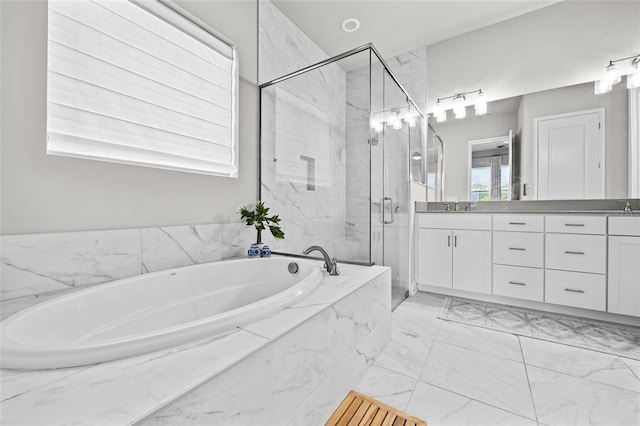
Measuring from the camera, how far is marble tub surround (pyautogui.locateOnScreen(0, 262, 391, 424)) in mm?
503

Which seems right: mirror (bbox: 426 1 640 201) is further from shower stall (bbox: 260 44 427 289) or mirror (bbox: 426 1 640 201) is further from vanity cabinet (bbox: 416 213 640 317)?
shower stall (bbox: 260 44 427 289)

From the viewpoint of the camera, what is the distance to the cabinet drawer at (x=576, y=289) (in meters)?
2.01

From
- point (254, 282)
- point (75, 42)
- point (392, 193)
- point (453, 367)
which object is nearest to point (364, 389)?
point (453, 367)

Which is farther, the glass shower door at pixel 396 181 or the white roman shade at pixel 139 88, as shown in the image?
the glass shower door at pixel 396 181

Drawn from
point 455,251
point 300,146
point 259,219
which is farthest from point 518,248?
point 259,219

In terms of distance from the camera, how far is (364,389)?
1.30m

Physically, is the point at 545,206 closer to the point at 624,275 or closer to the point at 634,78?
the point at 624,275

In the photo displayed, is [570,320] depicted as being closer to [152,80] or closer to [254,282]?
[254,282]

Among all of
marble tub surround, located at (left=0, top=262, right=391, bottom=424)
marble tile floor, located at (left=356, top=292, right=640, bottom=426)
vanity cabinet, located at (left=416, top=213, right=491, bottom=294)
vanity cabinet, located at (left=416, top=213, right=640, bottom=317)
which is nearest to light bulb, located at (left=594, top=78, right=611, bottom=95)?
vanity cabinet, located at (left=416, top=213, right=640, bottom=317)

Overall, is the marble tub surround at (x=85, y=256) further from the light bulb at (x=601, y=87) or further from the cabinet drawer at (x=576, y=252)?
the light bulb at (x=601, y=87)

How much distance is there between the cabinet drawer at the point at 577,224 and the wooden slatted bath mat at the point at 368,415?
1963mm

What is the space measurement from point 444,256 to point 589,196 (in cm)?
128

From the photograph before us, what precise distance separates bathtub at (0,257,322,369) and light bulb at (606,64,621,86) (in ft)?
9.87

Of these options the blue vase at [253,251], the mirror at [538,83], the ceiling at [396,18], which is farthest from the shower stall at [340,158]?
the mirror at [538,83]
